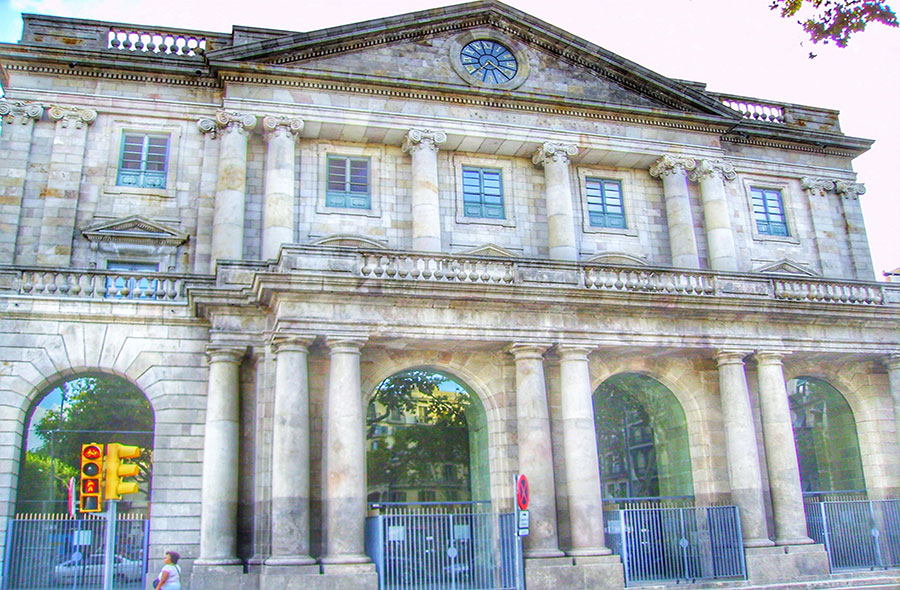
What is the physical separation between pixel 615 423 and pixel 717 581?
5.47 meters

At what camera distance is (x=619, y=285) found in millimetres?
21750

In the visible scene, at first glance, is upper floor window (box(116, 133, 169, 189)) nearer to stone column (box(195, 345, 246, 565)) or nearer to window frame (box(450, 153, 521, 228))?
stone column (box(195, 345, 246, 565))

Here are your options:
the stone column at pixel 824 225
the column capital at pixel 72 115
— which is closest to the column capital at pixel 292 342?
the column capital at pixel 72 115

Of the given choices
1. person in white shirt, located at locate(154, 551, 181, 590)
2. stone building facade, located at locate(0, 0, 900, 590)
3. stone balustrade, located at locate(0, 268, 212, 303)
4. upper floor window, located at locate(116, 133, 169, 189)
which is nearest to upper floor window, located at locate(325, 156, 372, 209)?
stone building facade, located at locate(0, 0, 900, 590)

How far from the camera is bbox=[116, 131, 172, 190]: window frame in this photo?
24234 mm

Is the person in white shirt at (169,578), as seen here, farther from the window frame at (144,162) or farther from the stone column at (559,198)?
the stone column at (559,198)

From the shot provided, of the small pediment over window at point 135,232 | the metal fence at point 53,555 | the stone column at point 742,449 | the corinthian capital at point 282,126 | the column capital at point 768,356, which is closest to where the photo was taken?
the metal fence at point 53,555

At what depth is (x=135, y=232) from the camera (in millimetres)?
23281

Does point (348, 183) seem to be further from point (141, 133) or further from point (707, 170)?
point (707, 170)

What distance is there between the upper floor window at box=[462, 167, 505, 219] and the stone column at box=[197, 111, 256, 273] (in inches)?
264

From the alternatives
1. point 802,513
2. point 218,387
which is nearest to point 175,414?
point 218,387

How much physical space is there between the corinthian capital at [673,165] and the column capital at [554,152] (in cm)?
303

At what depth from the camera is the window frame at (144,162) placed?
2423cm

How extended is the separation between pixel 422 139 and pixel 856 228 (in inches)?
621
